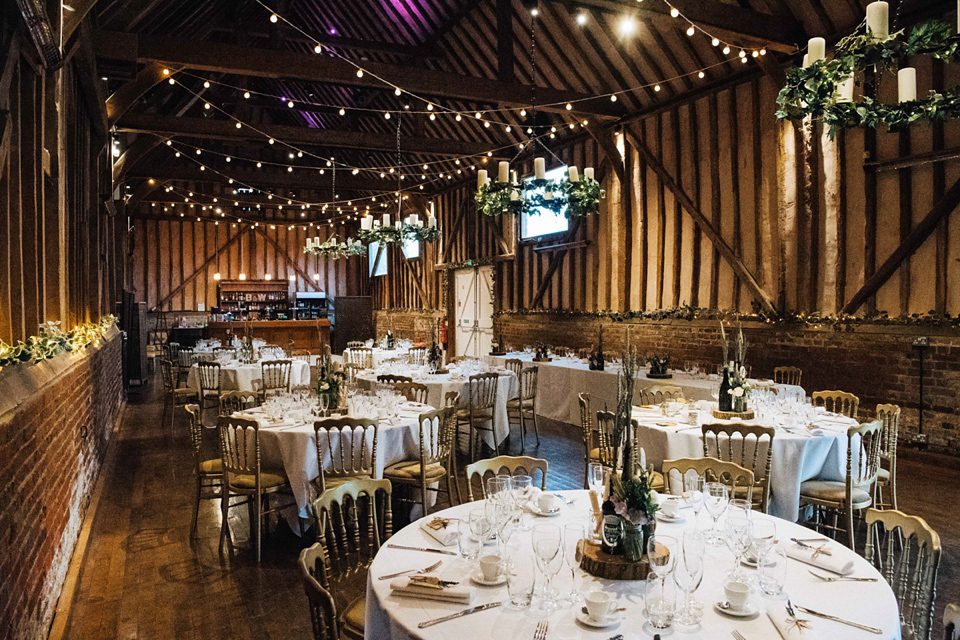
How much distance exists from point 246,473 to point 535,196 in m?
3.77

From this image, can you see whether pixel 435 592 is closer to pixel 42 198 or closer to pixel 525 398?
pixel 42 198

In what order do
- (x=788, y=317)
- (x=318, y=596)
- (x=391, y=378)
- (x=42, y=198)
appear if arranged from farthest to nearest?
(x=788, y=317) < (x=391, y=378) < (x=42, y=198) < (x=318, y=596)

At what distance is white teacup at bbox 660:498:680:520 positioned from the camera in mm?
2752

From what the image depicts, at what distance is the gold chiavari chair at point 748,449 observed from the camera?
13.1 ft

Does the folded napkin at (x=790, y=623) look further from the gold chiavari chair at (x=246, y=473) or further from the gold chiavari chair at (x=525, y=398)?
the gold chiavari chair at (x=525, y=398)

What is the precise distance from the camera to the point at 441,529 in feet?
8.55

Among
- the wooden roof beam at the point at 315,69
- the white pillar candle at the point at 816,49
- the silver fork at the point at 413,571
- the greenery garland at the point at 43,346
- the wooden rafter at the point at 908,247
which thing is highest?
the wooden roof beam at the point at 315,69

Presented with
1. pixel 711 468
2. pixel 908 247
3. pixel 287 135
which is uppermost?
pixel 287 135

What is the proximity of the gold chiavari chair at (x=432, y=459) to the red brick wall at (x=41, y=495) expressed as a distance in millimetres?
2087

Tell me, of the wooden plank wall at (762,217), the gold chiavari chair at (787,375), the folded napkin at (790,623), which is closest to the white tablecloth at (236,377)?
the wooden plank wall at (762,217)

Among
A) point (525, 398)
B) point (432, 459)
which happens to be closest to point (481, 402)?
point (525, 398)

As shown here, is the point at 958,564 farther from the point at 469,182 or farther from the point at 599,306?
the point at 469,182

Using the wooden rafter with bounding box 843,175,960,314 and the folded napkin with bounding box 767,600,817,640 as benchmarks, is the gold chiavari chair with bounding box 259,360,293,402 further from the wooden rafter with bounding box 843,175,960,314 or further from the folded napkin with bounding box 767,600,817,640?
the folded napkin with bounding box 767,600,817,640

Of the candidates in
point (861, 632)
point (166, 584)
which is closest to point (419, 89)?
point (166, 584)
